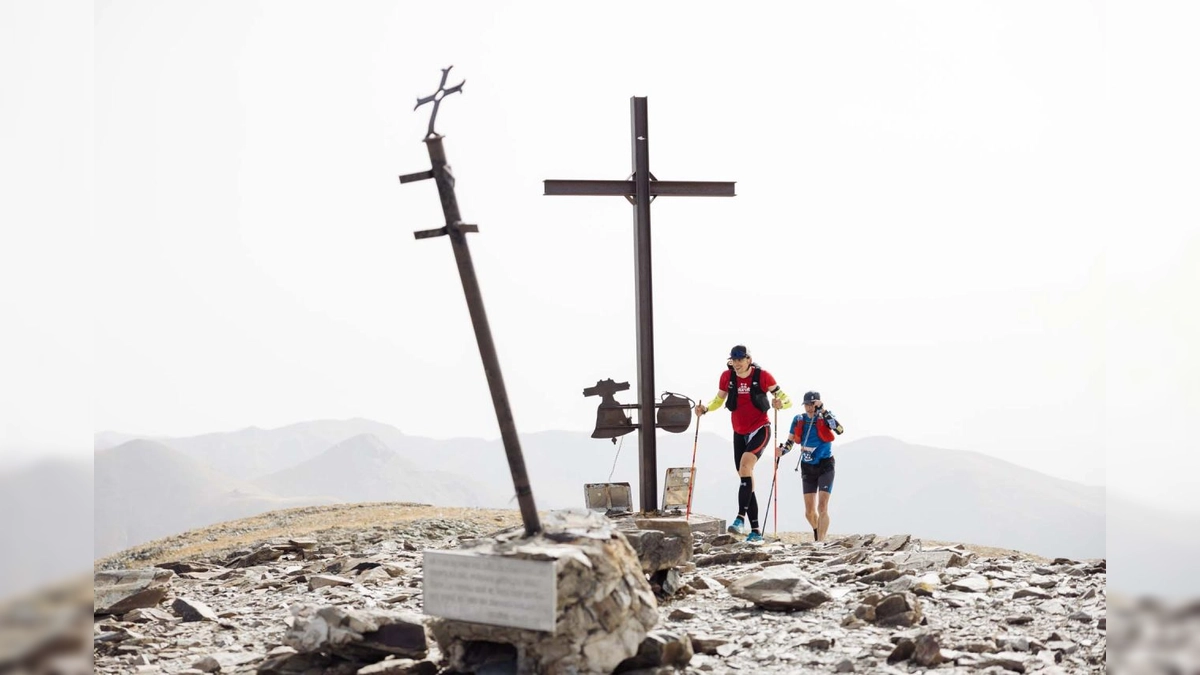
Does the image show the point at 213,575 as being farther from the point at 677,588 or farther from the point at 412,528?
the point at 677,588

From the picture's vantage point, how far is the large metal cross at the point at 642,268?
12.3 metres

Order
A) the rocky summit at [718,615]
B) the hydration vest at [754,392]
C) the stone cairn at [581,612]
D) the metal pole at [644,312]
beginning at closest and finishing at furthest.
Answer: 1. the stone cairn at [581,612]
2. the rocky summit at [718,615]
3. the metal pole at [644,312]
4. the hydration vest at [754,392]

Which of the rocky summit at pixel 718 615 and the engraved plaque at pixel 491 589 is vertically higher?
the engraved plaque at pixel 491 589

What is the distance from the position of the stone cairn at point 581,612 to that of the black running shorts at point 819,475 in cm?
612

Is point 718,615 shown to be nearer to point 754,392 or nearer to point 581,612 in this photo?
point 581,612

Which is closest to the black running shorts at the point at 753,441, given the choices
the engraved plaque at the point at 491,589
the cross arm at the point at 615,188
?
the cross arm at the point at 615,188

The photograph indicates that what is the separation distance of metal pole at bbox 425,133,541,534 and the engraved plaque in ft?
1.71

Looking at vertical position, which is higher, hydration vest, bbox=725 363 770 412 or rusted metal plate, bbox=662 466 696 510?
hydration vest, bbox=725 363 770 412

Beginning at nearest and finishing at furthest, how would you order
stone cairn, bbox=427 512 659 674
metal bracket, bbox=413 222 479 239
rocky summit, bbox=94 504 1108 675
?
stone cairn, bbox=427 512 659 674, metal bracket, bbox=413 222 479 239, rocky summit, bbox=94 504 1108 675

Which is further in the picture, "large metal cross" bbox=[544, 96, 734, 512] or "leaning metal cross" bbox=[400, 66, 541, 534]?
"large metal cross" bbox=[544, 96, 734, 512]

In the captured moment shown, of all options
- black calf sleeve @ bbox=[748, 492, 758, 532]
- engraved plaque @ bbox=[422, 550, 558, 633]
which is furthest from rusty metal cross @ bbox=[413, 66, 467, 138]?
black calf sleeve @ bbox=[748, 492, 758, 532]

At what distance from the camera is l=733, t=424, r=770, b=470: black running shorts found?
1255 cm

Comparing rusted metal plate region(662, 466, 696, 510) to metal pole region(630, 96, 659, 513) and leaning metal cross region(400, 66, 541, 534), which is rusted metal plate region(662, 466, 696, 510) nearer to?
metal pole region(630, 96, 659, 513)

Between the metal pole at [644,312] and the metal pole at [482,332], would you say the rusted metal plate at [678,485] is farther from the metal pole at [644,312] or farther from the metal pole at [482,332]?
the metal pole at [482,332]
